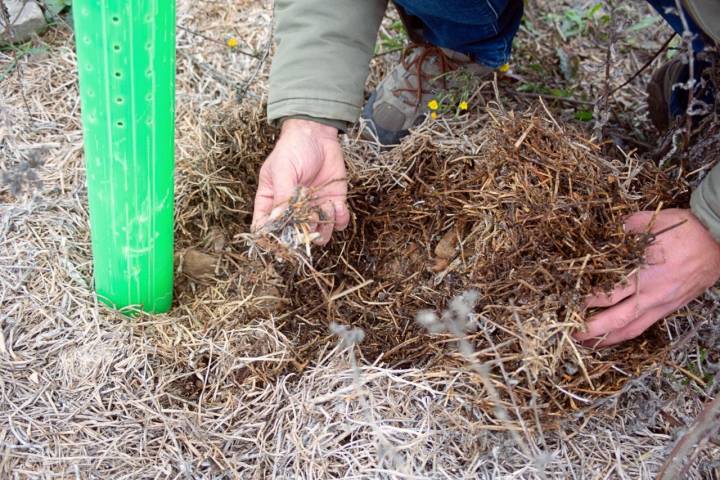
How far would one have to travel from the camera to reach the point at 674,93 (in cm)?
194

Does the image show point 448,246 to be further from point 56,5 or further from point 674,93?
point 56,5

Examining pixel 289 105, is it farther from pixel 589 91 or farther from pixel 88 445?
pixel 589 91

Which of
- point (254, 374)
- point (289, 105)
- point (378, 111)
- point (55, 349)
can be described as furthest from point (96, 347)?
point (378, 111)

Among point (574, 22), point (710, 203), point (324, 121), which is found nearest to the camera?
point (710, 203)

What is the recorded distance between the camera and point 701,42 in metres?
1.80

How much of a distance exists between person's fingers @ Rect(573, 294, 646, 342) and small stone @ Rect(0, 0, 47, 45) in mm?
1902

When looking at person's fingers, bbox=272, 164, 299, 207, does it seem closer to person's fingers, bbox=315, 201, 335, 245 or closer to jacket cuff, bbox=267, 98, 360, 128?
person's fingers, bbox=315, 201, 335, 245

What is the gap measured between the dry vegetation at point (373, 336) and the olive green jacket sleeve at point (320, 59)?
0.20m

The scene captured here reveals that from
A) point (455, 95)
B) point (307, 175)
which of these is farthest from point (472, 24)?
point (307, 175)

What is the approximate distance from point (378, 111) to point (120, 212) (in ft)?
2.97

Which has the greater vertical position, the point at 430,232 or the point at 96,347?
the point at 430,232

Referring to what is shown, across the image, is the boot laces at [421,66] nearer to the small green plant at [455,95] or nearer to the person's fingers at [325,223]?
the small green plant at [455,95]

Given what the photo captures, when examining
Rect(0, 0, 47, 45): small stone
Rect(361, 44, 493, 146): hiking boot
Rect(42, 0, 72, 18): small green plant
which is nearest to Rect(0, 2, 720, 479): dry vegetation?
Rect(361, 44, 493, 146): hiking boot

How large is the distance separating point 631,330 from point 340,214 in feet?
2.22
